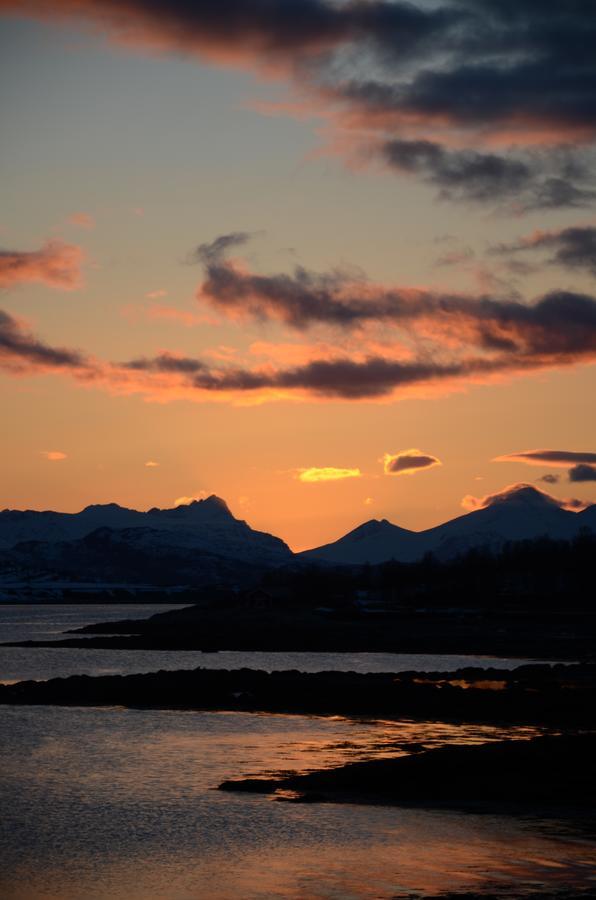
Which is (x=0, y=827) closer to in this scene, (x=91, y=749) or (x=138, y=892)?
(x=138, y=892)

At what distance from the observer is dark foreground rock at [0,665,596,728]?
6612cm

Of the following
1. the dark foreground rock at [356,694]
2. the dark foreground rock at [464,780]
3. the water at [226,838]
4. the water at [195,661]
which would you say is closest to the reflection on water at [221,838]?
the water at [226,838]

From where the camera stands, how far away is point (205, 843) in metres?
35.9

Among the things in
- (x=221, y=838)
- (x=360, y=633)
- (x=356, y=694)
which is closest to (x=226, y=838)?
(x=221, y=838)

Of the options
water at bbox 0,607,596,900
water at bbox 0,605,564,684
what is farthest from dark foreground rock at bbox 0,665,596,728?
water at bbox 0,605,564,684

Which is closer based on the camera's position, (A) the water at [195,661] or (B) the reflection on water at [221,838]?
(B) the reflection on water at [221,838]

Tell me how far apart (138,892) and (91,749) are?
23.7 metres

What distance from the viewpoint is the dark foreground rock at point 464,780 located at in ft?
136

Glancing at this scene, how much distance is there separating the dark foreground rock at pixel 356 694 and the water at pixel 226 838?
14324 mm

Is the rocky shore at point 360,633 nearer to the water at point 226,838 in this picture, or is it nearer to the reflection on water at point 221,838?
the water at point 226,838

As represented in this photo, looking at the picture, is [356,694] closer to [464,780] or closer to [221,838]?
[464,780]

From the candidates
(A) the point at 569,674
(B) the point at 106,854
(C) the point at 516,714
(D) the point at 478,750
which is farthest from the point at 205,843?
(A) the point at 569,674

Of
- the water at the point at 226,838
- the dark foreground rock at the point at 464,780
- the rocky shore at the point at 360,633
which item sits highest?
the rocky shore at the point at 360,633

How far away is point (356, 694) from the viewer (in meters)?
73.8
